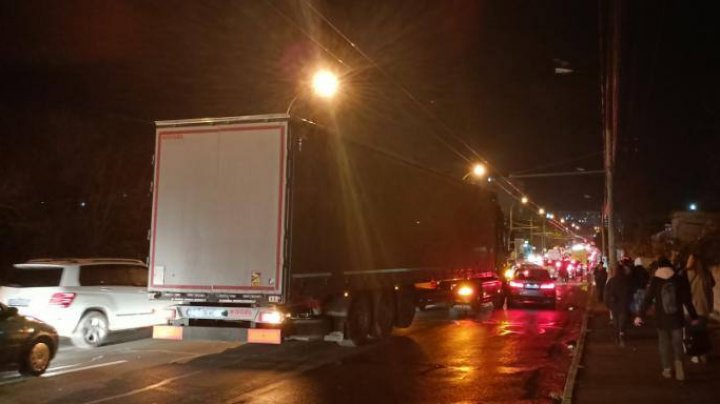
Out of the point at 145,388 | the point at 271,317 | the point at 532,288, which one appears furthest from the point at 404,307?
the point at 532,288

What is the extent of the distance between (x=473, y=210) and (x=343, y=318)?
926cm

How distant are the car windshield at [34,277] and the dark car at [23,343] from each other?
9.10ft

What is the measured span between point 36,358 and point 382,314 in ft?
21.0

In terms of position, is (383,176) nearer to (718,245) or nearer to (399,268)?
(399,268)

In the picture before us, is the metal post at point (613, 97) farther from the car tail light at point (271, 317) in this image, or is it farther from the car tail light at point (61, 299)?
the car tail light at point (61, 299)

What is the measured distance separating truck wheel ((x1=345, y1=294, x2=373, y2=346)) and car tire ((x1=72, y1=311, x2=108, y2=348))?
16.2 feet

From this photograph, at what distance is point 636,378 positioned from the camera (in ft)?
30.3

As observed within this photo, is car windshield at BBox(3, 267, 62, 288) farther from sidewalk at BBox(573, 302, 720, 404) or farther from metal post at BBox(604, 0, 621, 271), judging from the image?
metal post at BBox(604, 0, 621, 271)

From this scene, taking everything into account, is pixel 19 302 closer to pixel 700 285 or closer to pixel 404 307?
pixel 404 307

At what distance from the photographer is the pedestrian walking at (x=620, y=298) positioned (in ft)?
41.8

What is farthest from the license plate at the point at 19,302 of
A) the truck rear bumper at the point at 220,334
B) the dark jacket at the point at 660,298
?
the dark jacket at the point at 660,298

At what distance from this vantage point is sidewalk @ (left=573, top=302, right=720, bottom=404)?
26.3 feet

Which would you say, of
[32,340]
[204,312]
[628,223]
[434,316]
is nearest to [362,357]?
[204,312]

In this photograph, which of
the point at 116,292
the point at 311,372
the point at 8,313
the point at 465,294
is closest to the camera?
the point at 8,313
